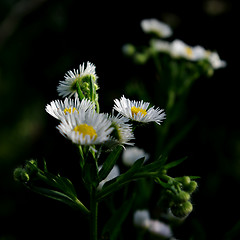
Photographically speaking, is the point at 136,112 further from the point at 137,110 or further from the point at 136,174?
the point at 136,174

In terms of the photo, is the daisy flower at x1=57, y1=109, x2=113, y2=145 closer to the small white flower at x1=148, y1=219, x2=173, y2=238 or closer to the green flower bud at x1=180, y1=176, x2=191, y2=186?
the green flower bud at x1=180, y1=176, x2=191, y2=186

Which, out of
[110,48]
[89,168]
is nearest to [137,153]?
[89,168]

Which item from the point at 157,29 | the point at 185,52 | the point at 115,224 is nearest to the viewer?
the point at 115,224

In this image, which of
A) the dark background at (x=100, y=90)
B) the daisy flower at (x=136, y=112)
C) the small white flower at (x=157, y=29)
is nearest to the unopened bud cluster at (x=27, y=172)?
the daisy flower at (x=136, y=112)

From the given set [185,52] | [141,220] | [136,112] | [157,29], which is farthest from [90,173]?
[157,29]

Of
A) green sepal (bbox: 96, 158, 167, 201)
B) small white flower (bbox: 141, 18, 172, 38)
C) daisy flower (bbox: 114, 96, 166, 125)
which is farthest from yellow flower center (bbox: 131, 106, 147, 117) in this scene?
small white flower (bbox: 141, 18, 172, 38)

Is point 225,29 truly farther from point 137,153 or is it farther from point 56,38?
point 137,153

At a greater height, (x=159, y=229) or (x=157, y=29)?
(x=157, y=29)
